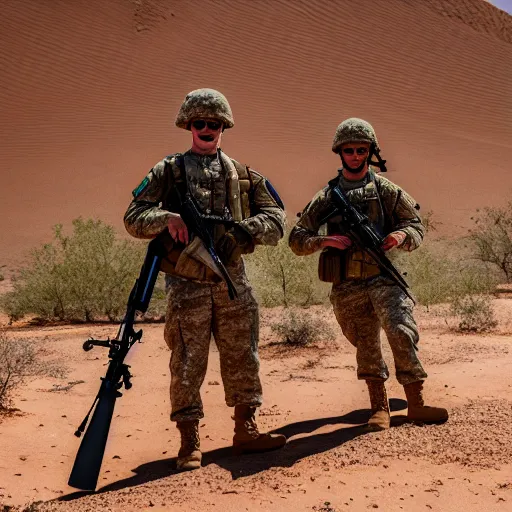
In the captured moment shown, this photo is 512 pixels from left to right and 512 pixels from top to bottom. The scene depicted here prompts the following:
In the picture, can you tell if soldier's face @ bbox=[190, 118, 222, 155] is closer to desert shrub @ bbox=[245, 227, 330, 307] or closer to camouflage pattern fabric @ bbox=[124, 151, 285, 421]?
camouflage pattern fabric @ bbox=[124, 151, 285, 421]

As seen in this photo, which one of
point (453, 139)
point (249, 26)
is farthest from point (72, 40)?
point (453, 139)

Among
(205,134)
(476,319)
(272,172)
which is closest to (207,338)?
(205,134)

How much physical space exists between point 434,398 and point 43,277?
752 centimetres

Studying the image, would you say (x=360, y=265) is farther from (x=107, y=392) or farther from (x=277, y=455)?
(x=107, y=392)

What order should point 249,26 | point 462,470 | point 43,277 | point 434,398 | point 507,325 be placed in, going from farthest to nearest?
1. point 249,26
2. point 43,277
3. point 507,325
4. point 434,398
5. point 462,470

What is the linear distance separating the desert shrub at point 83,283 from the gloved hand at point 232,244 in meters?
7.06

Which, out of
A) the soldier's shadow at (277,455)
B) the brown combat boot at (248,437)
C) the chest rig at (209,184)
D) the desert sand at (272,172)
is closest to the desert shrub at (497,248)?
the desert sand at (272,172)

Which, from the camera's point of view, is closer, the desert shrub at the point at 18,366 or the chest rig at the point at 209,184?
the chest rig at the point at 209,184

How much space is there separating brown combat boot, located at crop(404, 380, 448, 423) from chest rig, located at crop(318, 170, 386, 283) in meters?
0.71

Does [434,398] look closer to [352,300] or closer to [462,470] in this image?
[352,300]

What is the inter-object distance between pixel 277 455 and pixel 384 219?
159cm

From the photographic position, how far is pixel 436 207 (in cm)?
2773

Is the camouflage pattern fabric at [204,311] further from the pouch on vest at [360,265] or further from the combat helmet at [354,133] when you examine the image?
the combat helmet at [354,133]

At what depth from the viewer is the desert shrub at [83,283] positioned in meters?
10.9
